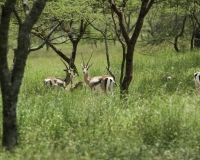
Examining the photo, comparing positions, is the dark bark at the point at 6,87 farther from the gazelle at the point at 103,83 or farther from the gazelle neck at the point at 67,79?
the gazelle neck at the point at 67,79

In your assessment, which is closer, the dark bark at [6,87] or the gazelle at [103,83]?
the dark bark at [6,87]

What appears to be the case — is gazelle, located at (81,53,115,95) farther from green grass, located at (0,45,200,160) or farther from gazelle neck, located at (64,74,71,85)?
green grass, located at (0,45,200,160)

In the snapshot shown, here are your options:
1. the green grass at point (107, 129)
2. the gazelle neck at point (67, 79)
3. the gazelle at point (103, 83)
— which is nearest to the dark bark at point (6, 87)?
the green grass at point (107, 129)

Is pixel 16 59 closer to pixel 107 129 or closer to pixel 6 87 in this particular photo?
pixel 6 87

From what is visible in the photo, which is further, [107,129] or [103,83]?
[103,83]

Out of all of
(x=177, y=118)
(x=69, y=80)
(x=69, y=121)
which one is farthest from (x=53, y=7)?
(x=177, y=118)

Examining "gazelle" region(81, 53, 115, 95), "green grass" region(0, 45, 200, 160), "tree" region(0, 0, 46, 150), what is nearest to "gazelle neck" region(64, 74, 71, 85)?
"gazelle" region(81, 53, 115, 95)

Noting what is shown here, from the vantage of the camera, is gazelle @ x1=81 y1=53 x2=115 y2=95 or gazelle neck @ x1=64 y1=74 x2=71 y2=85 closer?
gazelle @ x1=81 y1=53 x2=115 y2=95

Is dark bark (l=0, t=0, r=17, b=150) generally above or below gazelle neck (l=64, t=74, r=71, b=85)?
above

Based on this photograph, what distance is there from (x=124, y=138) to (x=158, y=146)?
0.47 m

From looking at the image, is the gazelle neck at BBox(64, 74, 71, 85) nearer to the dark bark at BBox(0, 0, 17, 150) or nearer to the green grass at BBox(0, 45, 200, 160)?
the green grass at BBox(0, 45, 200, 160)

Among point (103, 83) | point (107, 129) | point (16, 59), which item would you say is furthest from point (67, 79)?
point (16, 59)

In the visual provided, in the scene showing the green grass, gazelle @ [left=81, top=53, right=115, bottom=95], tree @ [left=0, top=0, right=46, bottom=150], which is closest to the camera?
the green grass

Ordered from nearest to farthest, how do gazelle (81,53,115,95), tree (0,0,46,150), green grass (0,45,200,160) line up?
green grass (0,45,200,160) < tree (0,0,46,150) < gazelle (81,53,115,95)
